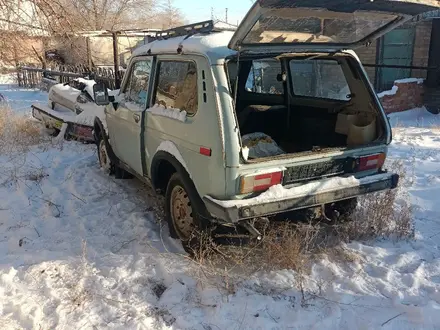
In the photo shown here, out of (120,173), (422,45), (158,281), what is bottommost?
(158,281)

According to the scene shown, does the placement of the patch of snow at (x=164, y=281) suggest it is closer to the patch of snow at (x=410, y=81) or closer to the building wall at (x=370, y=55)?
the patch of snow at (x=410, y=81)

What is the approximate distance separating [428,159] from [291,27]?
169 inches

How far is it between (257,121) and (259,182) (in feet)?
5.79

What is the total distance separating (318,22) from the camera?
333 centimetres

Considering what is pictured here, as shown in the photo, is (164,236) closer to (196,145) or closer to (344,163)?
(196,145)

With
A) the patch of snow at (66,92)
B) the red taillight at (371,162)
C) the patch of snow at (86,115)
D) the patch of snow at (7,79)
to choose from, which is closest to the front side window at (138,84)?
the red taillight at (371,162)

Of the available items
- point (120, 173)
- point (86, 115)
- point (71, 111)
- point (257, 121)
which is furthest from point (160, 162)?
point (71, 111)

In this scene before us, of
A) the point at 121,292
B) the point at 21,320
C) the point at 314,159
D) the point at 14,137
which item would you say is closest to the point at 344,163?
the point at 314,159

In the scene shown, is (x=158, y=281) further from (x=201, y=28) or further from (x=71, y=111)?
(x=71, y=111)

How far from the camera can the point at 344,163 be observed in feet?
12.1

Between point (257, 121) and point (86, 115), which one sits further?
point (86, 115)

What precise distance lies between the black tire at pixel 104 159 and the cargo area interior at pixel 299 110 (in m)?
2.21

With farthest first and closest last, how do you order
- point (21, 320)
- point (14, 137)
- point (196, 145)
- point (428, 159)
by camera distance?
point (14, 137), point (428, 159), point (196, 145), point (21, 320)

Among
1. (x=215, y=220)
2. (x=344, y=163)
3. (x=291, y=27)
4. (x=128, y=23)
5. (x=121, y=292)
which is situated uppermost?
(x=128, y=23)
